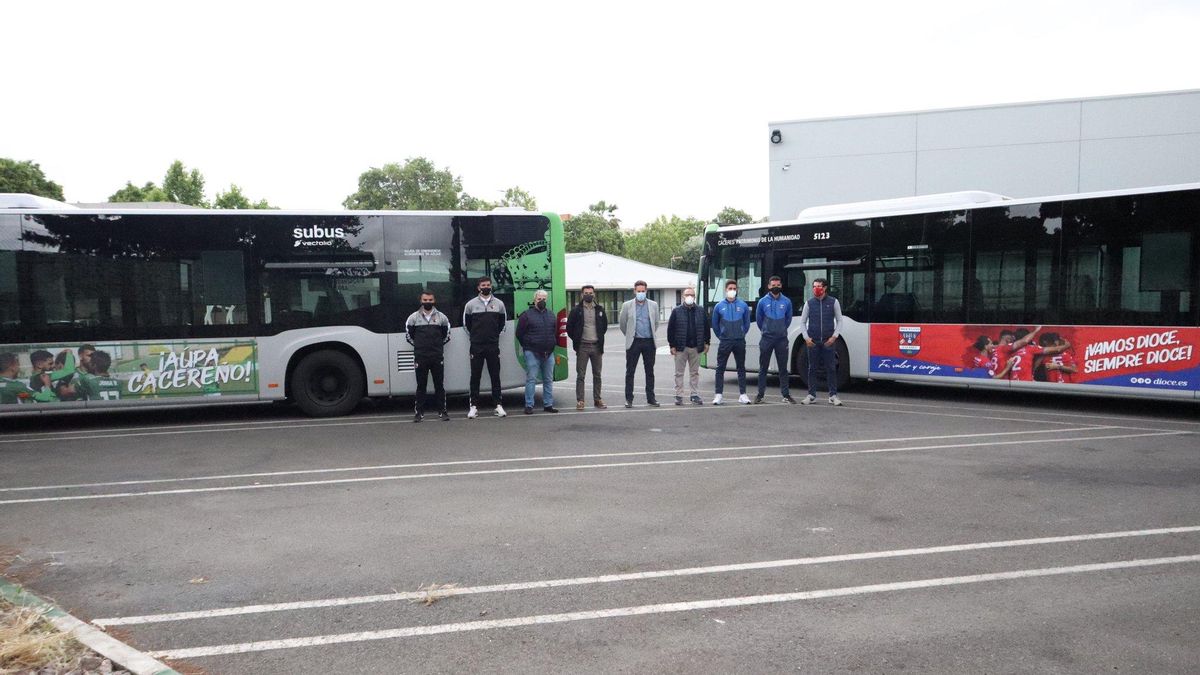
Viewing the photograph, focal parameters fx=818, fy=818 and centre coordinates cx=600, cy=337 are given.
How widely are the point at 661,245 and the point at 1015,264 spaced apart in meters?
76.2

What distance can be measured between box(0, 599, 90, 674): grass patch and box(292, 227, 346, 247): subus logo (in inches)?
322

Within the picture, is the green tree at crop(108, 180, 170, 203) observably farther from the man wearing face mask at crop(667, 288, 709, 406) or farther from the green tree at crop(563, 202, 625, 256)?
the man wearing face mask at crop(667, 288, 709, 406)

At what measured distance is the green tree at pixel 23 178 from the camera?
44438mm

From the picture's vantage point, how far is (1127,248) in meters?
10.8

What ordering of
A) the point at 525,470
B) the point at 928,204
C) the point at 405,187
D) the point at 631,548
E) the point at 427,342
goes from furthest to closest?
the point at 405,187 < the point at 928,204 < the point at 427,342 < the point at 525,470 < the point at 631,548

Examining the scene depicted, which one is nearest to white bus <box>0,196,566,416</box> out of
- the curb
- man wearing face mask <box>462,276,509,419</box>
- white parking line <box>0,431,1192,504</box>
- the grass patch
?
man wearing face mask <box>462,276,509,419</box>

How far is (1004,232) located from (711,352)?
5469 mm

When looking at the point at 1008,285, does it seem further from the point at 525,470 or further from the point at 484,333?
the point at 525,470

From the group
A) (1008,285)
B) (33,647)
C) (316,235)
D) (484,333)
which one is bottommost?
(33,647)

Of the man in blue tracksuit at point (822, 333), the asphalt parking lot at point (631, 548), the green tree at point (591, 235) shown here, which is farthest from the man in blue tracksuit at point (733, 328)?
the green tree at point (591, 235)

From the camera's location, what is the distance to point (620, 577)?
4836 mm

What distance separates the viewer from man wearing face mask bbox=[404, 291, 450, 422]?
442 inches

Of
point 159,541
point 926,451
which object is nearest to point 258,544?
point 159,541

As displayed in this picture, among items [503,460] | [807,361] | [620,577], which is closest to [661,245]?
[807,361]
